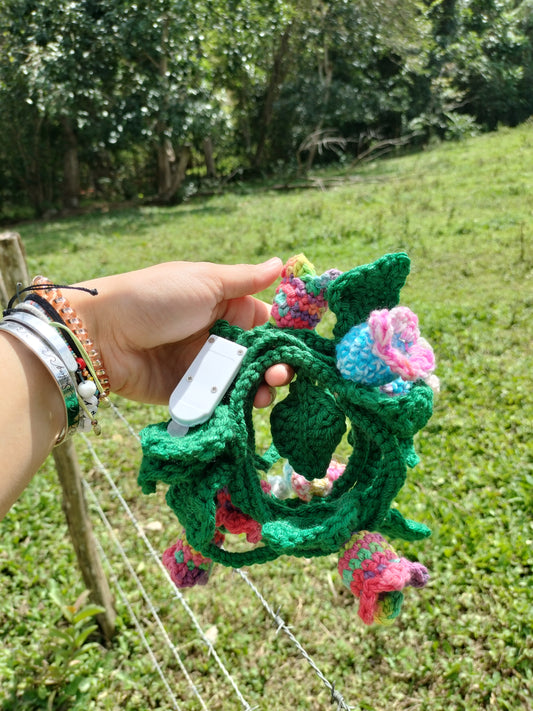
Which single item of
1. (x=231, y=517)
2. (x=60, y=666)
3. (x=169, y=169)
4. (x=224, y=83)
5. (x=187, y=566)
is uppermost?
(x=224, y=83)

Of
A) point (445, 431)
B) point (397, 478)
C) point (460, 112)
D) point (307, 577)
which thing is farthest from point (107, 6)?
point (460, 112)

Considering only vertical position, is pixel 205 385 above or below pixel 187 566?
above

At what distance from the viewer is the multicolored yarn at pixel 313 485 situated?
131 centimetres

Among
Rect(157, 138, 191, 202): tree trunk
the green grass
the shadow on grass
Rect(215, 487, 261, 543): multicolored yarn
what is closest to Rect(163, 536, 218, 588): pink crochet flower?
Rect(215, 487, 261, 543): multicolored yarn

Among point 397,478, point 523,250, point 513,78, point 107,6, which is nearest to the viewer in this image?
point 397,478

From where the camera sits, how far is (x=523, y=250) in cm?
536

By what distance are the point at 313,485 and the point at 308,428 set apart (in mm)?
201

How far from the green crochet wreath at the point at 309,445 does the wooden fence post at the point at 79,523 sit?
4.27 ft

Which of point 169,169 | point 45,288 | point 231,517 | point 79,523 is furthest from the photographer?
point 169,169

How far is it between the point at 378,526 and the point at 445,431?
2464 millimetres

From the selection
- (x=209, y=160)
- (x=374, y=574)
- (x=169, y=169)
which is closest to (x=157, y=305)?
(x=374, y=574)

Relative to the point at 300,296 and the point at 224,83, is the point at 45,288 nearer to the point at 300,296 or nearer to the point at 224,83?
the point at 300,296

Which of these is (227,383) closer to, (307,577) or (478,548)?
(307,577)

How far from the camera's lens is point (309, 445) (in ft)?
3.91
